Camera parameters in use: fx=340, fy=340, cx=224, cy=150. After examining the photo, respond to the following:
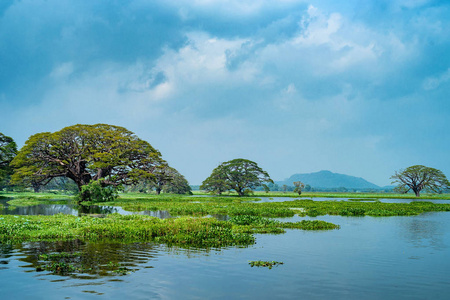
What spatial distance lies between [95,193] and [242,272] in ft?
139

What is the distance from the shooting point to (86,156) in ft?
180

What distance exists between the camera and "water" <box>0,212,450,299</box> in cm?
990

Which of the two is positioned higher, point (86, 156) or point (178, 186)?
point (86, 156)

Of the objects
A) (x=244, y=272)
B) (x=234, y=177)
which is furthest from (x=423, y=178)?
(x=244, y=272)

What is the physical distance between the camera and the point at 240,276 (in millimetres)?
11586

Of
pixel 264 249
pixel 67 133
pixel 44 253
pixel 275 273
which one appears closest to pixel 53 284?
pixel 44 253

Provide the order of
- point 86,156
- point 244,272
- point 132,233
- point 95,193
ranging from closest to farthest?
point 244,272
point 132,233
point 95,193
point 86,156

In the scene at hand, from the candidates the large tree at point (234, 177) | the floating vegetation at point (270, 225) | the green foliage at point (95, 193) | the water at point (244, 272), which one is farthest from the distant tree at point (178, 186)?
the water at point (244, 272)

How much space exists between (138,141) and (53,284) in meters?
49.8

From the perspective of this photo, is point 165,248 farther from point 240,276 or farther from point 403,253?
point 403,253

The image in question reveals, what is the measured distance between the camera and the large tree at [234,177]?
8575cm

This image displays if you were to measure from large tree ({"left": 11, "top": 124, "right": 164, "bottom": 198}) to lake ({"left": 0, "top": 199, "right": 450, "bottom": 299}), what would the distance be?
1547 inches

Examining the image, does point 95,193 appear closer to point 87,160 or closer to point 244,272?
point 87,160

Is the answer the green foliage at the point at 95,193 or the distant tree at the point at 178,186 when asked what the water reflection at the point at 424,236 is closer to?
the green foliage at the point at 95,193
